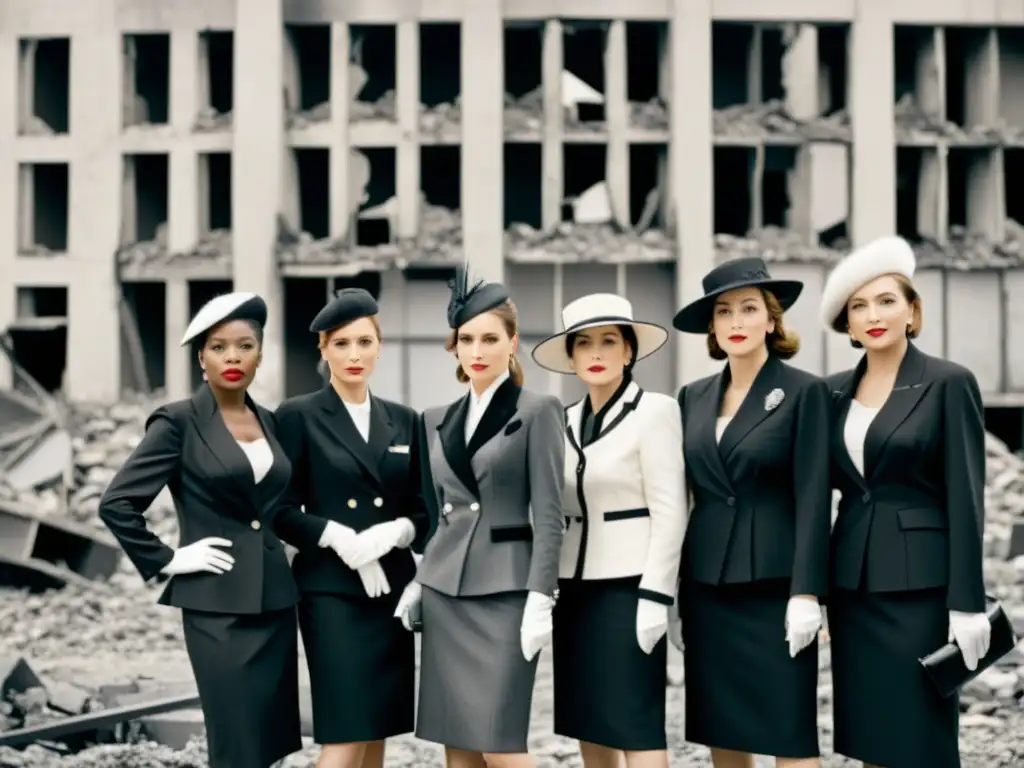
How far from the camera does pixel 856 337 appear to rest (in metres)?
5.25

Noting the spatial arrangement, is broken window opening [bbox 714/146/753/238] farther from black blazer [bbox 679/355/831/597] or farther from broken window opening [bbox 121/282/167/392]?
black blazer [bbox 679/355/831/597]

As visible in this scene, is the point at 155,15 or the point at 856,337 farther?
the point at 155,15

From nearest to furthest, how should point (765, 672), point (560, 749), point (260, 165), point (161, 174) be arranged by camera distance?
Answer: point (765, 672)
point (560, 749)
point (260, 165)
point (161, 174)

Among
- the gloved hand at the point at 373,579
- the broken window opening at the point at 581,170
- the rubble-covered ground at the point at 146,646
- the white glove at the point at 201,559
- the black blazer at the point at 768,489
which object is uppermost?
the broken window opening at the point at 581,170

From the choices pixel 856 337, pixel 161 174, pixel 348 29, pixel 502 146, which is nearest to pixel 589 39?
pixel 502 146

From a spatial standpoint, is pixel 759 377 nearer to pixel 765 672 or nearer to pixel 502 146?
pixel 765 672

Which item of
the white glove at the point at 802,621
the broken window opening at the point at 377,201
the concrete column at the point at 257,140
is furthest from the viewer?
the broken window opening at the point at 377,201

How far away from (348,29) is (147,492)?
2010 centimetres

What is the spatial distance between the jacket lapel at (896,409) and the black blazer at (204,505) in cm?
249

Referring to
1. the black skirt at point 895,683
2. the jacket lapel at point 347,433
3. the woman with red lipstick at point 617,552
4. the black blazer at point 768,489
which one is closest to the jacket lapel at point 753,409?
the black blazer at point 768,489

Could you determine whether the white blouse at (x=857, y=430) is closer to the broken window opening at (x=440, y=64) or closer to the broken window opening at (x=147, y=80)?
the broken window opening at (x=440, y=64)

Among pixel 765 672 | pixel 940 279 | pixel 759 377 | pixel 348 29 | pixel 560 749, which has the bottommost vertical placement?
pixel 560 749

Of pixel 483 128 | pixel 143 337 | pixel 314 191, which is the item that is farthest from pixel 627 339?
pixel 314 191

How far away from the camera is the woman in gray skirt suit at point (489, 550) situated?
5090mm
